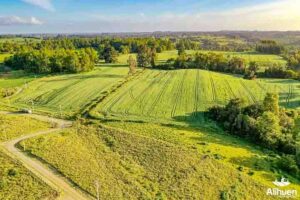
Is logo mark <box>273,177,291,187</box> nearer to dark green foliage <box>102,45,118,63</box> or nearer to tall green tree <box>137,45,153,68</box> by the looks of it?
tall green tree <box>137,45,153,68</box>

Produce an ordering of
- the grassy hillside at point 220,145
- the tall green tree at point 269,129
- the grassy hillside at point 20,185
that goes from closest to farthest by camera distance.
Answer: the grassy hillside at point 20,185
the grassy hillside at point 220,145
the tall green tree at point 269,129

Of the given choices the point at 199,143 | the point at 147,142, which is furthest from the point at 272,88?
the point at 147,142

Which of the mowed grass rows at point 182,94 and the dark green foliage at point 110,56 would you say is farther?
the dark green foliage at point 110,56

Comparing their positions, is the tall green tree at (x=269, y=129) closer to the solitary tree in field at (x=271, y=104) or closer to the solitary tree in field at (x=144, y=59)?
the solitary tree in field at (x=271, y=104)

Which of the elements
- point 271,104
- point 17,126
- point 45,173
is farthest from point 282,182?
point 17,126

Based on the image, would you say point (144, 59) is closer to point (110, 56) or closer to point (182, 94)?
point (110, 56)

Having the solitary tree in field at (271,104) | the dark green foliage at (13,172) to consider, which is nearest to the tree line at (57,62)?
the solitary tree in field at (271,104)

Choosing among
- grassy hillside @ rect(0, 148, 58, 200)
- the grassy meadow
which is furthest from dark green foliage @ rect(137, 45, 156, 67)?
grassy hillside @ rect(0, 148, 58, 200)
